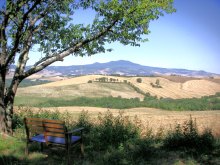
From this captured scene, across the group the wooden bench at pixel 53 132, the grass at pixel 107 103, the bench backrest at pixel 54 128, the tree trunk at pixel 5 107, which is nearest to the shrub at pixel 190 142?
→ the wooden bench at pixel 53 132

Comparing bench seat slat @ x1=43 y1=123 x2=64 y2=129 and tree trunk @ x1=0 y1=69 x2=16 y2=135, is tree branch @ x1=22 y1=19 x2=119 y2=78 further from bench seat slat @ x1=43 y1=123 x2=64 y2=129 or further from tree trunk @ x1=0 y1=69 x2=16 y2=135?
bench seat slat @ x1=43 y1=123 x2=64 y2=129

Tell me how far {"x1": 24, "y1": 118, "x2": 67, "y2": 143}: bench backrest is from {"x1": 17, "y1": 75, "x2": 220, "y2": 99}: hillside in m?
55.0

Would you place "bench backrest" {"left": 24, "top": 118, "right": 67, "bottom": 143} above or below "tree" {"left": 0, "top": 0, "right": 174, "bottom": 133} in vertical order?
below

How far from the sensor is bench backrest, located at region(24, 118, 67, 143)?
7328 millimetres

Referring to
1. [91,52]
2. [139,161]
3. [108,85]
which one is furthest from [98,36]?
[108,85]

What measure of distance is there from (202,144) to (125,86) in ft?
229

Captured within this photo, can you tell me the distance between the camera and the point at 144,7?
997 cm

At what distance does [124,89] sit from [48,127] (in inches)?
2635

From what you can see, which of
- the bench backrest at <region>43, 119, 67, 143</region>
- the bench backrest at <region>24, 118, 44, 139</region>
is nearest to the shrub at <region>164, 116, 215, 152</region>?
the bench backrest at <region>43, 119, 67, 143</region>

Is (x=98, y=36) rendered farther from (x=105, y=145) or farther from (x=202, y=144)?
(x=202, y=144)

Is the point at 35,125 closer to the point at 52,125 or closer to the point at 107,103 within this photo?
the point at 52,125

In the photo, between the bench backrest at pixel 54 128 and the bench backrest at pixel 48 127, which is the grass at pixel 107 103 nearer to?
the bench backrest at pixel 48 127

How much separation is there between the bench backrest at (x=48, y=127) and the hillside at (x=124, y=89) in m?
55.0

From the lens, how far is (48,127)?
301 inches
